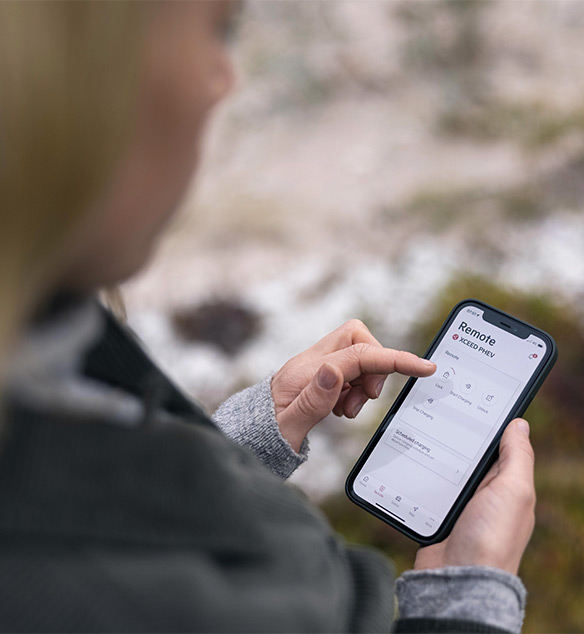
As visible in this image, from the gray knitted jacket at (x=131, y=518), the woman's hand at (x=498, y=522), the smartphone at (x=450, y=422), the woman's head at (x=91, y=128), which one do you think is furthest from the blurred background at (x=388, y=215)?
the woman's head at (x=91, y=128)

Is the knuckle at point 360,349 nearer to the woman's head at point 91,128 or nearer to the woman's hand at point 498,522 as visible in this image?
the woman's hand at point 498,522

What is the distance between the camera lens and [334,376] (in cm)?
111

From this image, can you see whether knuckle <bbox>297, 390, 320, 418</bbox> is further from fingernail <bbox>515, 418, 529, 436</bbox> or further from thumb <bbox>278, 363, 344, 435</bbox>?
fingernail <bbox>515, 418, 529, 436</bbox>

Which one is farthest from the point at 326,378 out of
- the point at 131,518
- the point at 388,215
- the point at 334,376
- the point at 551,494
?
the point at 388,215

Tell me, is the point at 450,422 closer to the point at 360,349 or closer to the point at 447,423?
the point at 447,423

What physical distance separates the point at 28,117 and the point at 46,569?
320 mm

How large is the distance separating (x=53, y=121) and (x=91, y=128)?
0.09ft

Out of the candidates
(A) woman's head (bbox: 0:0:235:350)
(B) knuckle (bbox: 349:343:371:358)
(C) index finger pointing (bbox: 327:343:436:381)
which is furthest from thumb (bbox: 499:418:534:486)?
(A) woman's head (bbox: 0:0:235:350)

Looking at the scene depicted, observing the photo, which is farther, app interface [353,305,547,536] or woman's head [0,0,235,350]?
app interface [353,305,547,536]

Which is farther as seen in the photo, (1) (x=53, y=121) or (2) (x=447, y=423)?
(2) (x=447, y=423)

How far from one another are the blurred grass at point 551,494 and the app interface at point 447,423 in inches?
46.0

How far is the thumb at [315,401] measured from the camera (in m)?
1.11

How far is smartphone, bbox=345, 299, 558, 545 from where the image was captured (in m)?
1.10

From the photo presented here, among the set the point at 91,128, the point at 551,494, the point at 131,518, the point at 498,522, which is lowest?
the point at 551,494
